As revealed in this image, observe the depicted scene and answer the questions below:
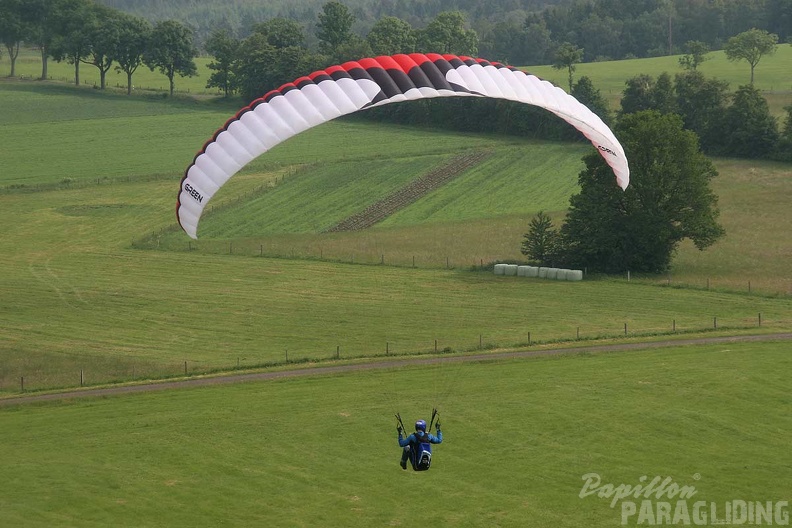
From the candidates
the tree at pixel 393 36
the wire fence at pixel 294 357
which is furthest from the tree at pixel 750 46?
the wire fence at pixel 294 357

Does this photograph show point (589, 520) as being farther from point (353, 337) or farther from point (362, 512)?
point (353, 337)

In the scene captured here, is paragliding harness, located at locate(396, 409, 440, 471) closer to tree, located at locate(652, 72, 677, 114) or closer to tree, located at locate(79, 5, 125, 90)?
tree, located at locate(652, 72, 677, 114)

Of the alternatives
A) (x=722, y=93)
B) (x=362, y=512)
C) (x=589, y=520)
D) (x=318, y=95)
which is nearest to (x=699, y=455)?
(x=589, y=520)

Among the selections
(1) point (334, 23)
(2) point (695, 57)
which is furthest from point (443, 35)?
(2) point (695, 57)

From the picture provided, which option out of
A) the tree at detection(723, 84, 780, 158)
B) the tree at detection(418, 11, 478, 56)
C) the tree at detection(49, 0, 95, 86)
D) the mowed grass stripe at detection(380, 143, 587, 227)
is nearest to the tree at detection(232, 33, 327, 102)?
the tree at detection(418, 11, 478, 56)

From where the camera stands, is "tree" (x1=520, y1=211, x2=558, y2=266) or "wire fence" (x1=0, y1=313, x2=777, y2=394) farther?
"tree" (x1=520, y1=211, x2=558, y2=266)

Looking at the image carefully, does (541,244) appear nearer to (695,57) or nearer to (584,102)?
(584,102)
